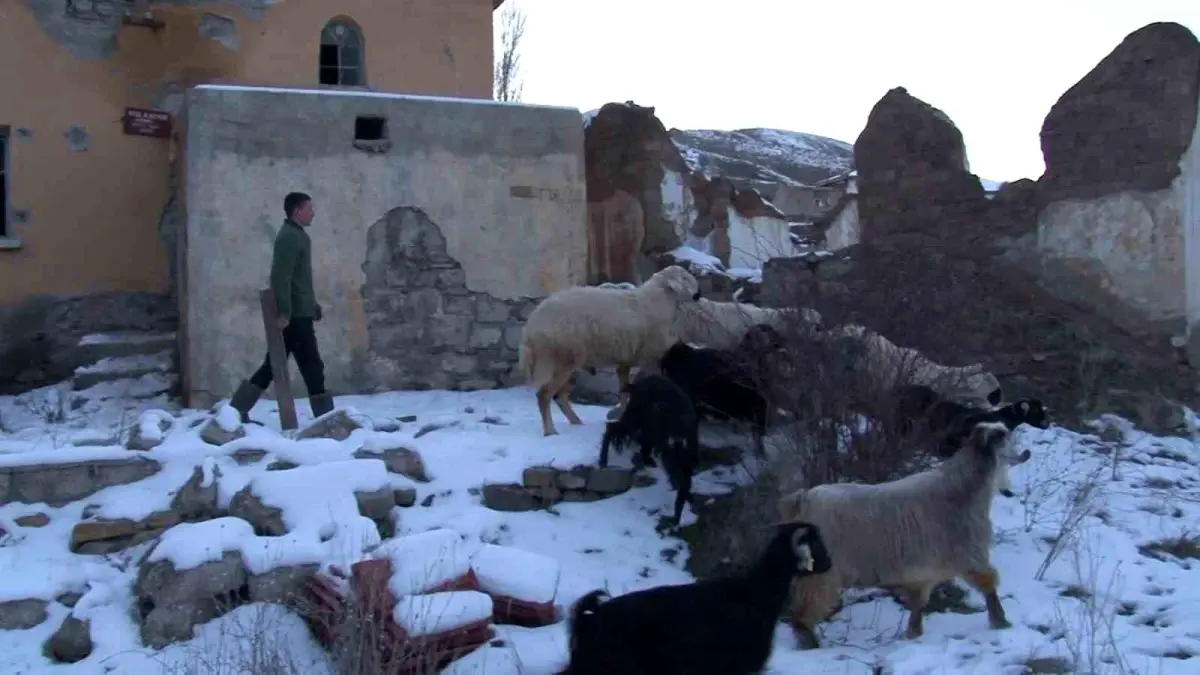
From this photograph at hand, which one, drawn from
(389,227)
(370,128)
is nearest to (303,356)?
(389,227)

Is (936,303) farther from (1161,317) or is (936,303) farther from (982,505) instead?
(1161,317)

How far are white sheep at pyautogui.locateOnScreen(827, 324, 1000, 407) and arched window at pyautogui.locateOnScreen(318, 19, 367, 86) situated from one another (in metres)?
8.71

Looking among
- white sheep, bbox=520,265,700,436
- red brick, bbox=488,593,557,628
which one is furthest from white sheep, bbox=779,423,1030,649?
white sheep, bbox=520,265,700,436

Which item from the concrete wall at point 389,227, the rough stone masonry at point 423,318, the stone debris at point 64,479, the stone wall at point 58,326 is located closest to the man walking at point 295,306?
the stone debris at point 64,479

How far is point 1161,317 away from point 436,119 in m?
6.47

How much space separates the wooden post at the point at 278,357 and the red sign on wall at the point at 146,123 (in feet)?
17.7

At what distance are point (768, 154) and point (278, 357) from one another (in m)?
30.9

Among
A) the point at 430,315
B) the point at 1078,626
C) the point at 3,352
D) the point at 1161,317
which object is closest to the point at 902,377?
the point at 1078,626

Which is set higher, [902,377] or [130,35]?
[130,35]

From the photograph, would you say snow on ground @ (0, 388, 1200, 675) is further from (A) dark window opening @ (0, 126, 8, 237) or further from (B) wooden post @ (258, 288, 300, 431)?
(A) dark window opening @ (0, 126, 8, 237)

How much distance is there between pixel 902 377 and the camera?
274 inches

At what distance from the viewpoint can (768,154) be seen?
124 feet

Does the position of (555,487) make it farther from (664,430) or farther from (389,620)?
(389,620)

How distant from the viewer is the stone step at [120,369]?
447 inches
